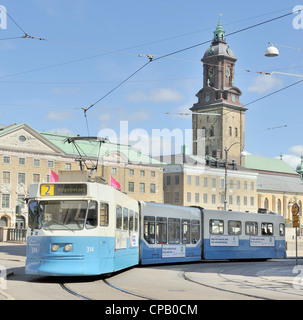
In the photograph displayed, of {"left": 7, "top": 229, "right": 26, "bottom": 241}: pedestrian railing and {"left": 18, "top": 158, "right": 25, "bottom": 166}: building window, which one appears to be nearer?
{"left": 7, "top": 229, "right": 26, "bottom": 241}: pedestrian railing

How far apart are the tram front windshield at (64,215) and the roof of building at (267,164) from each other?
121192mm

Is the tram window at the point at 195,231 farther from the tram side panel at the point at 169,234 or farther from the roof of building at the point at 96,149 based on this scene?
the roof of building at the point at 96,149

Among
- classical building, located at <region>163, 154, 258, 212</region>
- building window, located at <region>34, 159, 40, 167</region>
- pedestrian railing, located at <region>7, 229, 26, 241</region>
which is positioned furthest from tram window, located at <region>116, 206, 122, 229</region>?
classical building, located at <region>163, 154, 258, 212</region>

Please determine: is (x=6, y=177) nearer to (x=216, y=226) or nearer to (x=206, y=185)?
(x=206, y=185)

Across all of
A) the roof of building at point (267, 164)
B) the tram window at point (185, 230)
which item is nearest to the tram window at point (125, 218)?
the tram window at point (185, 230)

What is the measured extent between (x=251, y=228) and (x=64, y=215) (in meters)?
17.0

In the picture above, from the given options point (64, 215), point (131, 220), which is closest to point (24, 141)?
point (131, 220)

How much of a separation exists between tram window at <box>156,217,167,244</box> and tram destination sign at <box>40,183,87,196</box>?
29.7ft

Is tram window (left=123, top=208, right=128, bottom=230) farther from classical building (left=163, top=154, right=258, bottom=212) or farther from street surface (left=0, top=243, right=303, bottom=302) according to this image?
classical building (left=163, top=154, right=258, bottom=212)

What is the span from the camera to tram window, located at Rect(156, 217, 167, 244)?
25594 mm

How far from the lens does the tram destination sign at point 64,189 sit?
1683 cm
